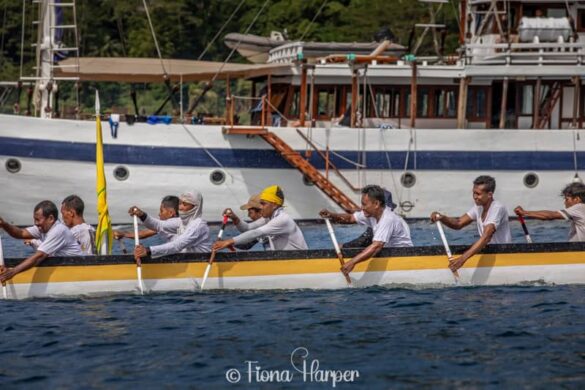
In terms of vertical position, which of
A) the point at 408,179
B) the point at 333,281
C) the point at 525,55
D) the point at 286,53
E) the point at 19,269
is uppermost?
the point at 286,53

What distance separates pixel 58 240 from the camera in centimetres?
1744

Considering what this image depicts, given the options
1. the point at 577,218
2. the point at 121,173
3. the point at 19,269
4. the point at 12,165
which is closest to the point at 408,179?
the point at 121,173

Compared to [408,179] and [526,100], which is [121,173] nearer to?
[408,179]

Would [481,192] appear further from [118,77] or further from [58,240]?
[118,77]

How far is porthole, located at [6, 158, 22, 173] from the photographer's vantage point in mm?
30219

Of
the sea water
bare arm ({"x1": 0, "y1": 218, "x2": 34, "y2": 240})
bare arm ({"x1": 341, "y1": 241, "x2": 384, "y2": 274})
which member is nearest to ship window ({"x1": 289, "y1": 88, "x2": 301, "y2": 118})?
the sea water

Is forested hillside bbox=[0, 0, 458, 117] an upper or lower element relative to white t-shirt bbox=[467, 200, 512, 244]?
upper

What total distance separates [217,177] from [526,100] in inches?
338

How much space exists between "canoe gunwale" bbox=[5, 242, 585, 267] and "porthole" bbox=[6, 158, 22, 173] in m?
13.2

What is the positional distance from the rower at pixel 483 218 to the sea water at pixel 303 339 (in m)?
0.60

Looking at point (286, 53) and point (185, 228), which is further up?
point (286, 53)

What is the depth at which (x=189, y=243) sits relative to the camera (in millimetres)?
18125

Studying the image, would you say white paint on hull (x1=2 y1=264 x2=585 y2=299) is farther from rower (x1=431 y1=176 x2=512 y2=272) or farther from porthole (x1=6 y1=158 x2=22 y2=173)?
porthole (x1=6 y1=158 x2=22 y2=173)

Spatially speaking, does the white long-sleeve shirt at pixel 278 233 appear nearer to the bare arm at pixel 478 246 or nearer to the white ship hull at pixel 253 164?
the bare arm at pixel 478 246
